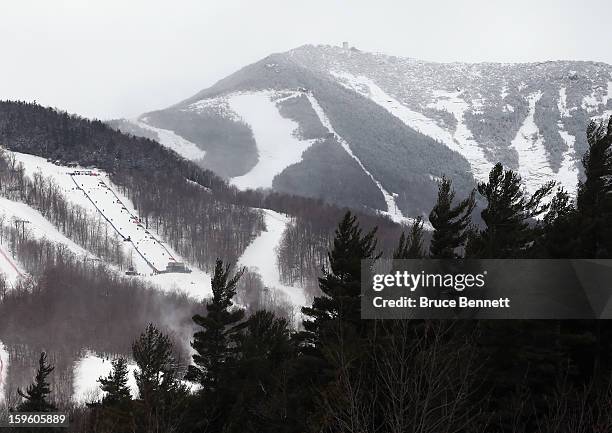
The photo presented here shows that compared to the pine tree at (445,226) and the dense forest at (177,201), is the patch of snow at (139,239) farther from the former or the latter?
the pine tree at (445,226)

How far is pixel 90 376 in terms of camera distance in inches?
3351

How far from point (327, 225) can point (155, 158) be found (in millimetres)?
73692

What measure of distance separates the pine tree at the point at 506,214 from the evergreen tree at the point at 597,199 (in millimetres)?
1698

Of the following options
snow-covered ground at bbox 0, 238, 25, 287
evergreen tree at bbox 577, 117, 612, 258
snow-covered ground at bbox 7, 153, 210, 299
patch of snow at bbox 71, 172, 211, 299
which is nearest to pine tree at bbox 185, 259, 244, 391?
evergreen tree at bbox 577, 117, 612, 258

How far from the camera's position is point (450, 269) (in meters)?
21.6

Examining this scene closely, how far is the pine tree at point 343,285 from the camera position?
22.0m

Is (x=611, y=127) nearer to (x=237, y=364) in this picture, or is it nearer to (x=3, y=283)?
(x=237, y=364)

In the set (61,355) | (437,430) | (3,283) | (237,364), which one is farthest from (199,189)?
(437,430)

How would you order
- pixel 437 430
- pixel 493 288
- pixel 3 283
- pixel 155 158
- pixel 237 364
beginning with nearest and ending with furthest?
pixel 437 430
pixel 493 288
pixel 237 364
pixel 3 283
pixel 155 158

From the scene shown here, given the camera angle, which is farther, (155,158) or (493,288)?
(155,158)

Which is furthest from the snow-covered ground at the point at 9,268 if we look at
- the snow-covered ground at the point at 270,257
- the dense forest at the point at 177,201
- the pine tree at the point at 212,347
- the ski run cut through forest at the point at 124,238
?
the pine tree at the point at 212,347

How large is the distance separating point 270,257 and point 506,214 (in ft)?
416

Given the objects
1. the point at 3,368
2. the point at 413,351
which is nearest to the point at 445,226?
the point at 413,351

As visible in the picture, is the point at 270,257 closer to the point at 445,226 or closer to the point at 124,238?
the point at 124,238
